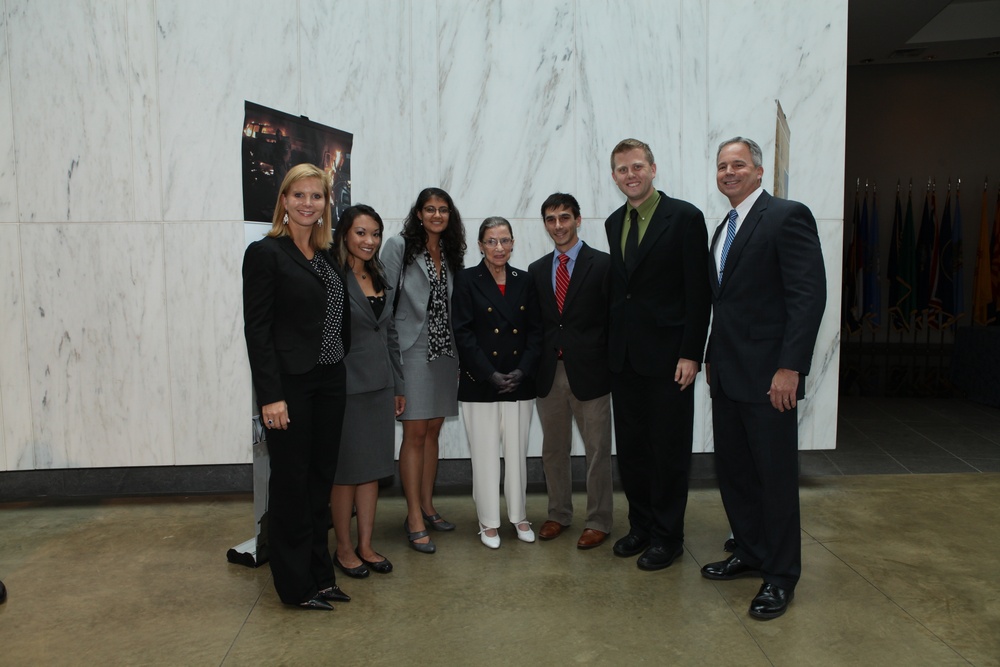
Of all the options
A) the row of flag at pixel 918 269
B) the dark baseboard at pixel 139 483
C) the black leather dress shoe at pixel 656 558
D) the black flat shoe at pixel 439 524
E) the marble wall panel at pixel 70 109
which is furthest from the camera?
the row of flag at pixel 918 269

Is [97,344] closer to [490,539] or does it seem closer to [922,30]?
[490,539]

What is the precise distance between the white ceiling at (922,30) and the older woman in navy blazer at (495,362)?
7144 millimetres

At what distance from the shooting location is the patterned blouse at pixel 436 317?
381cm

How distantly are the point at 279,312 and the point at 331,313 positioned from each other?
0.23 m

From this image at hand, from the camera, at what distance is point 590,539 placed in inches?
150

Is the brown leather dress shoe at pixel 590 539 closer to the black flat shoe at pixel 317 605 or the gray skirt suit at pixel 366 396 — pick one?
the gray skirt suit at pixel 366 396

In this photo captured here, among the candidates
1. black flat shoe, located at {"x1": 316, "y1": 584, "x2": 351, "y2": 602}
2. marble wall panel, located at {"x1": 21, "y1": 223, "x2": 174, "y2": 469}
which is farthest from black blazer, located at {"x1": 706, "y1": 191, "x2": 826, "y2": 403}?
marble wall panel, located at {"x1": 21, "y1": 223, "x2": 174, "y2": 469}

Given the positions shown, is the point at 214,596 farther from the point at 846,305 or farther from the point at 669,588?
the point at 846,305

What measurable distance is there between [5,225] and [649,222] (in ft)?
13.2

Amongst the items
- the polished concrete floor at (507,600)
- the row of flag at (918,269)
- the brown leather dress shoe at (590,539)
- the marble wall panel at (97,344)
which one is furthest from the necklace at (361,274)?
the row of flag at (918,269)

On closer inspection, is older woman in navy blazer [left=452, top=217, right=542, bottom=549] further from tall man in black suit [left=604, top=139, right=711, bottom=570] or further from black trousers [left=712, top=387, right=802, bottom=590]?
black trousers [left=712, top=387, right=802, bottom=590]

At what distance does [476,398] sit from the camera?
3795mm

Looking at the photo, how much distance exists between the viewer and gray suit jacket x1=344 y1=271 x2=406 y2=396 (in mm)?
3373

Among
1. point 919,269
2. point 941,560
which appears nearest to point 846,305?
point 919,269
